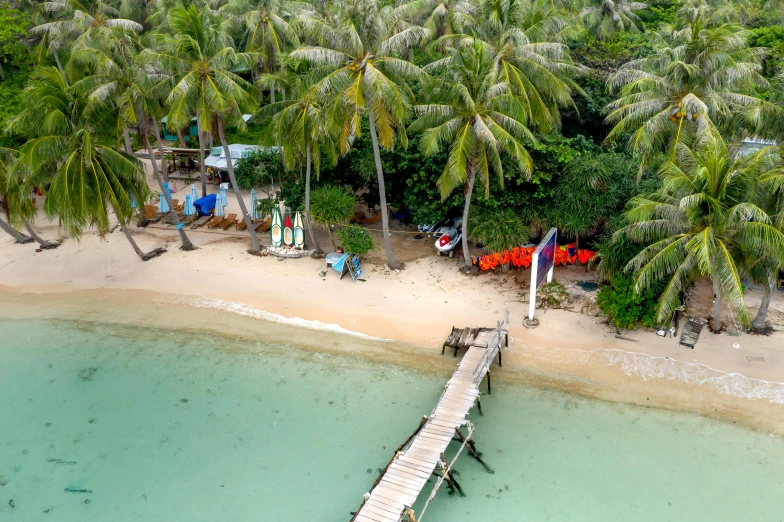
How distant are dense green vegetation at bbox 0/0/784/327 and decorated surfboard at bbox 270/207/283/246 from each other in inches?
26.0

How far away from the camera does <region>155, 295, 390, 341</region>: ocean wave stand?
18.3 meters

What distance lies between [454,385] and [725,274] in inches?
276

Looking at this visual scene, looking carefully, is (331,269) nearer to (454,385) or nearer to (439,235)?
(439,235)

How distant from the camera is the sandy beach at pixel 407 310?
50.3 ft

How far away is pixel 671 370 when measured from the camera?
15.7 meters

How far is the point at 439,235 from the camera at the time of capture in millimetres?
22234

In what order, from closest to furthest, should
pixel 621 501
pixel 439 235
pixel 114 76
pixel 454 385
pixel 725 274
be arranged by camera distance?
1. pixel 621 501
2. pixel 725 274
3. pixel 454 385
4. pixel 114 76
5. pixel 439 235

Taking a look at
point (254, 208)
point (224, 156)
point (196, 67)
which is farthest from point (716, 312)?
point (224, 156)

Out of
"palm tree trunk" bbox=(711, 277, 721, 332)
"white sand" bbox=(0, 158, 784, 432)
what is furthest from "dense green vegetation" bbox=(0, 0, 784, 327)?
"white sand" bbox=(0, 158, 784, 432)

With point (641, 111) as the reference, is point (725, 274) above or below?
below

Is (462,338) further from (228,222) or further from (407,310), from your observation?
(228,222)

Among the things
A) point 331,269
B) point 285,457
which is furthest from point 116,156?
point 285,457

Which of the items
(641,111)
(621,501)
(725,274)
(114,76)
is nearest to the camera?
(621,501)

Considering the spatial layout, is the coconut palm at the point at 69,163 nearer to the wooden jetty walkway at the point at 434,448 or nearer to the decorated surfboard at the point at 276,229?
the decorated surfboard at the point at 276,229
